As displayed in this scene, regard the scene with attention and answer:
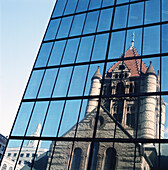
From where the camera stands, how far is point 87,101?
15750 mm

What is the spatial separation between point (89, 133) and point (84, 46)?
7204 mm

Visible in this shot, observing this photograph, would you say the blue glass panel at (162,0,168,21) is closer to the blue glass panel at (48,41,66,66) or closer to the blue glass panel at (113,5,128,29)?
the blue glass panel at (113,5,128,29)

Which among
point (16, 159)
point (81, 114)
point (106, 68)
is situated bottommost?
point (16, 159)

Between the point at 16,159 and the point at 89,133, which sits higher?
the point at 89,133

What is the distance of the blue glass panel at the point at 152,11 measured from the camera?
1731 cm

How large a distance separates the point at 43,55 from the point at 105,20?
5.95 metres

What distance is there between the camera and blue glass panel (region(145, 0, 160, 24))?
682 inches

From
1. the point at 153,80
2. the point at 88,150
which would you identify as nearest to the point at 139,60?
the point at 153,80

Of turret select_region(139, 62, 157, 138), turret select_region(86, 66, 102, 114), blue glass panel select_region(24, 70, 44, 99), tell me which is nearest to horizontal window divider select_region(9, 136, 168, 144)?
turret select_region(139, 62, 157, 138)

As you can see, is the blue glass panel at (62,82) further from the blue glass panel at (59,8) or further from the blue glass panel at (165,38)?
the blue glass panel at (59,8)

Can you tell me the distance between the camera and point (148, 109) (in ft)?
45.4

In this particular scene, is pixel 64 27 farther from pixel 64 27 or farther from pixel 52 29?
pixel 52 29

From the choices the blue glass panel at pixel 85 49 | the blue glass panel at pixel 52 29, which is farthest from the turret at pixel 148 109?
the blue glass panel at pixel 52 29

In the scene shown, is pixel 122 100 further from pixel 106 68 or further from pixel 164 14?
pixel 164 14
